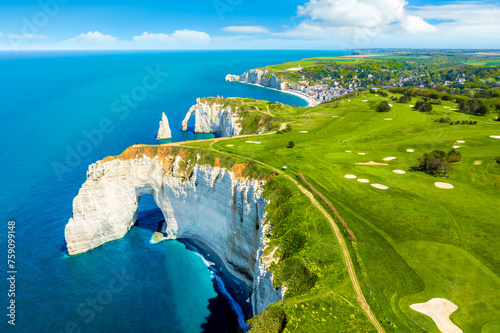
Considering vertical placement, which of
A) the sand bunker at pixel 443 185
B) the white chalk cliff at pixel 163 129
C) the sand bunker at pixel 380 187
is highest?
the sand bunker at pixel 443 185

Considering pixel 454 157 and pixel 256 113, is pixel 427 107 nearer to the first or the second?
pixel 454 157

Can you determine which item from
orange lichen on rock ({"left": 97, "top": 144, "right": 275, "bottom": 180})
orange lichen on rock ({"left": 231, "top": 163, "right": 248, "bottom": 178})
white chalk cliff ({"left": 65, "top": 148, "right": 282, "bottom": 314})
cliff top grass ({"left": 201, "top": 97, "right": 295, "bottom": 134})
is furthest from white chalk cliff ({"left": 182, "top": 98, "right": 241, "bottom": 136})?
orange lichen on rock ({"left": 231, "top": 163, "right": 248, "bottom": 178})

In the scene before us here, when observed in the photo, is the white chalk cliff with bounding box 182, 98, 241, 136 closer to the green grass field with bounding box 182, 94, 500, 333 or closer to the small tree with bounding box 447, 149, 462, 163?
the green grass field with bounding box 182, 94, 500, 333

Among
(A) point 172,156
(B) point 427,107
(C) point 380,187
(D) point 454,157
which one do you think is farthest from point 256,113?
(C) point 380,187

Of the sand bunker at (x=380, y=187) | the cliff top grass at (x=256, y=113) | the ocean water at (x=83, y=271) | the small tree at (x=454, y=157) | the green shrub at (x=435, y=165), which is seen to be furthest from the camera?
the cliff top grass at (x=256, y=113)

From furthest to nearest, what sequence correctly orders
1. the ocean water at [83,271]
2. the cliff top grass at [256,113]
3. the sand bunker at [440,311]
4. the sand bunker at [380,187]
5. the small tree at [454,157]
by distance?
the cliff top grass at [256,113] < the small tree at [454,157] < the sand bunker at [380,187] < the ocean water at [83,271] < the sand bunker at [440,311]

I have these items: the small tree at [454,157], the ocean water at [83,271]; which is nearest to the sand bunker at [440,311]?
the ocean water at [83,271]

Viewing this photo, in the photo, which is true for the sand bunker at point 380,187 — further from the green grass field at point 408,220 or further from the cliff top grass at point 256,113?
the cliff top grass at point 256,113
